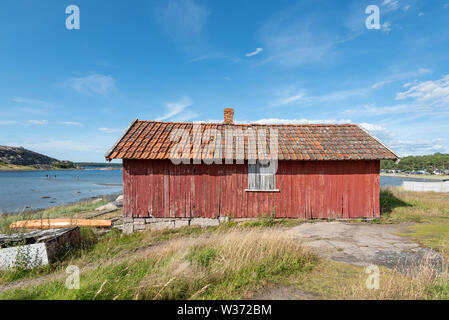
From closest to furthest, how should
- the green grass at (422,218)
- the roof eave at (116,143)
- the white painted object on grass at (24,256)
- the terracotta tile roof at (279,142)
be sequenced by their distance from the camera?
the white painted object on grass at (24,256), the green grass at (422,218), the roof eave at (116,143), the terracotta tile roof at (279,142)

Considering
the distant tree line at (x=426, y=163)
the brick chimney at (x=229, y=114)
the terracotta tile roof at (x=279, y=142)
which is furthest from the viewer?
the distant tree line at (x=426, y=163)

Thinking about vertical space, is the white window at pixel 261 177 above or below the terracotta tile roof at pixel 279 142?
below

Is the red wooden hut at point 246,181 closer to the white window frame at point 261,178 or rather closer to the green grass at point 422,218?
the white window frame at point 261,178

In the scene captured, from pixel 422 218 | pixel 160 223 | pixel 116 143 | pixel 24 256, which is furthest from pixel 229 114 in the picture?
pixel 422 218

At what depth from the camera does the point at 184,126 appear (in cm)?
1238

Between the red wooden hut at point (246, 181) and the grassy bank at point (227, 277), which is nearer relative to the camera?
the grassy bank at point (227, 277)

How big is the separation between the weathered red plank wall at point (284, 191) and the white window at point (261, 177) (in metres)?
0.21

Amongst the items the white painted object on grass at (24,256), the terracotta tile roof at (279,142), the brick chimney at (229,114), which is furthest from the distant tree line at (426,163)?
the white painted object on grass at (24,256)

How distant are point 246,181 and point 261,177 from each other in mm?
783

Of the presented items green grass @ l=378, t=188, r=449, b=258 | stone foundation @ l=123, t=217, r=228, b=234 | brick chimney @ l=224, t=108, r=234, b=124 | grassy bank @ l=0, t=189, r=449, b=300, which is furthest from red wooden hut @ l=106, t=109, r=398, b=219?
grassy bank @ l=0, t=189, r=449, b=300

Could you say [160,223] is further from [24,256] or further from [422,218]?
[422,218]

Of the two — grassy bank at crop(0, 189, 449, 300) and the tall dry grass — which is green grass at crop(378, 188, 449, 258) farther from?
Result: the tall dry grass

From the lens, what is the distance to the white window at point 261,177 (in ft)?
34.6
